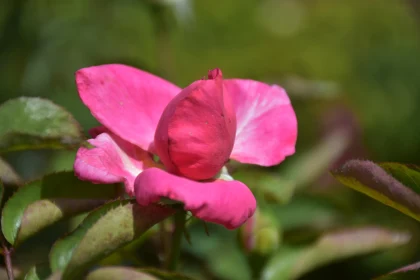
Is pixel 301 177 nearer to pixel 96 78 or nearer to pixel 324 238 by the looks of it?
pixel 324 238

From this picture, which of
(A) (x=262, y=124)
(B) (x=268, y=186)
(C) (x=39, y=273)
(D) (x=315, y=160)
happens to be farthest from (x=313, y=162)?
(C) (x=39, y=273)

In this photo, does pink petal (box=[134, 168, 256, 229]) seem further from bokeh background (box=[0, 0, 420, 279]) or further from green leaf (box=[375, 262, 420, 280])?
bokeh background (box=[0, 0, 420, 279])

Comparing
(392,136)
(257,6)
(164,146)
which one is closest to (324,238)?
(164,146)

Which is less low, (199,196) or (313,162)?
(199,196)

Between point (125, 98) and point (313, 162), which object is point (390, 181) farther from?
point (313, 162)

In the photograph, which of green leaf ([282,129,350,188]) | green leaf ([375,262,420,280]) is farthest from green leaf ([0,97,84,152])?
green leaf ([282,129,350,188])

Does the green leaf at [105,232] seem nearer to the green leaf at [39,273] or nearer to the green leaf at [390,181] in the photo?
the green leaf at [39,273]
